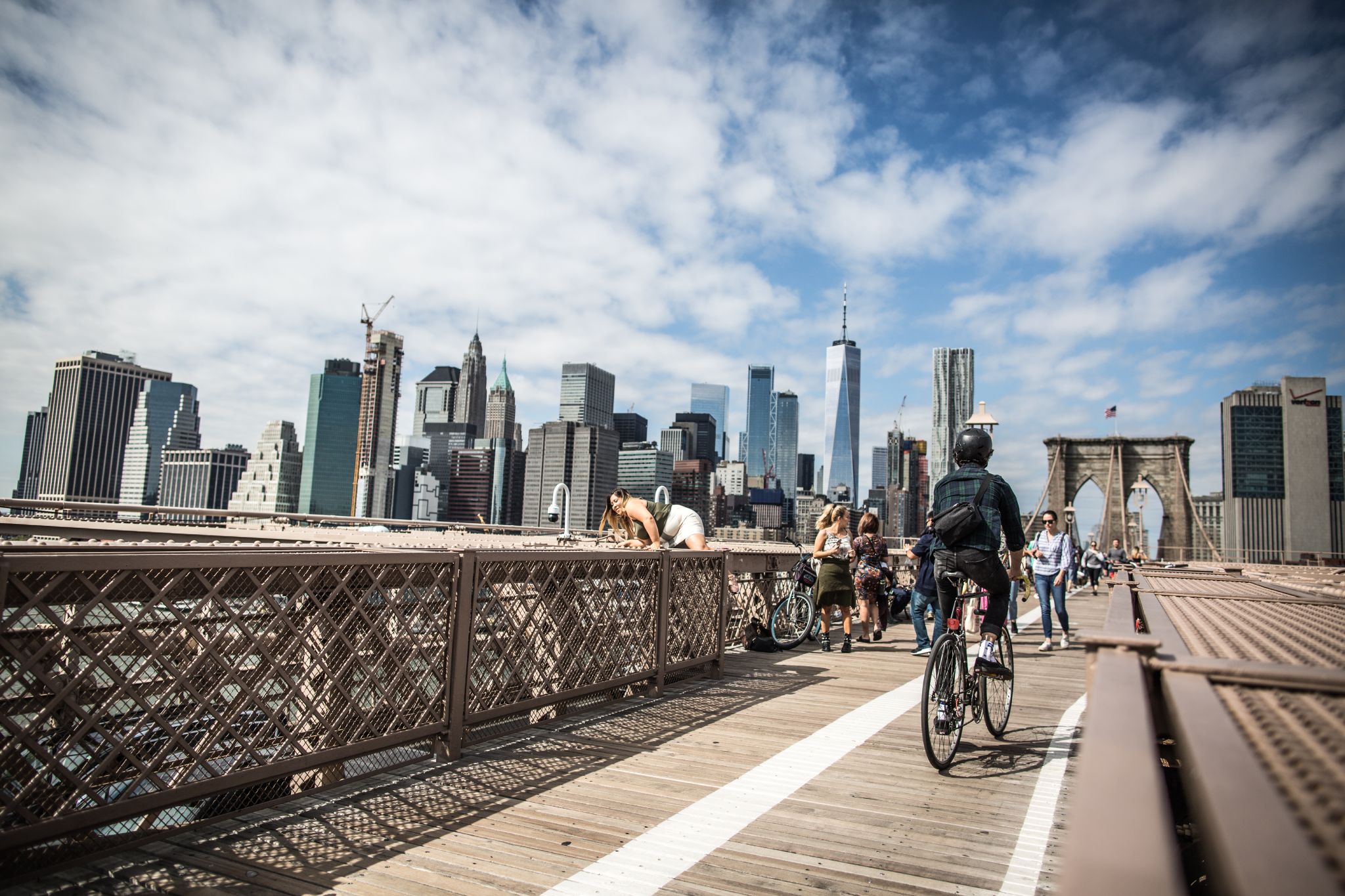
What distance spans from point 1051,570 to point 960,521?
637cm

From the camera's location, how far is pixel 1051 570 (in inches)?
401

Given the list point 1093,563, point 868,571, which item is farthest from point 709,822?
point 1093,563

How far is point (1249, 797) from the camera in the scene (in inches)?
35.5

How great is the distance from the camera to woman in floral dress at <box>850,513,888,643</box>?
412 inches

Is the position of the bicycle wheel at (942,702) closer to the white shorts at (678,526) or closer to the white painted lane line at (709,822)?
the white painted lane line at (709,822)

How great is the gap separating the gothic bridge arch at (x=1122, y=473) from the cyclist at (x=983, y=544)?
2146 inches

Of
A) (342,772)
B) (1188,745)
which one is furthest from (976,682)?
(1188,745)

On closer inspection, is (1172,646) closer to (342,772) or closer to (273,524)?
(342,772)

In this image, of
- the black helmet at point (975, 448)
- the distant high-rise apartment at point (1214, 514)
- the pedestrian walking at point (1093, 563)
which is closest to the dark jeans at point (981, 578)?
the black helmet at point (975, 448)

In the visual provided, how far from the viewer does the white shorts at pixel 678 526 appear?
835 centimetres

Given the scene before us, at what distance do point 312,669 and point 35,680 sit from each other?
1.13 meters

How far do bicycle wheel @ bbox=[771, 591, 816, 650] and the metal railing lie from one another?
4698 mm

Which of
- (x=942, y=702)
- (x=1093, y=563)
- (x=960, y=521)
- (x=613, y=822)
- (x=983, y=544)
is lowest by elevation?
(x=613, y=822)

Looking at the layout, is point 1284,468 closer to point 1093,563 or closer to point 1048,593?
point 1093,563
